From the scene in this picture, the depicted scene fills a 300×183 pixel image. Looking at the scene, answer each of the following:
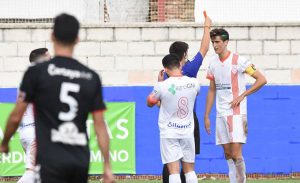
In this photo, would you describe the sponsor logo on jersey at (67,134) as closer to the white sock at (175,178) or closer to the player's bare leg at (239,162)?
the white sock at (175,178)

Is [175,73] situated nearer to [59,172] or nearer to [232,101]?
[232,101]

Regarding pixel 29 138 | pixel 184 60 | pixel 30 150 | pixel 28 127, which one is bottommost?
pixel 30 150

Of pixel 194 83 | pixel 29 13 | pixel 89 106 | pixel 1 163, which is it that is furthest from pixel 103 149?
pixel 29 13

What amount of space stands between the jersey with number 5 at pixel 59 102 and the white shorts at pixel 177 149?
14.4 ft

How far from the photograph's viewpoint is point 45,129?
6.57m

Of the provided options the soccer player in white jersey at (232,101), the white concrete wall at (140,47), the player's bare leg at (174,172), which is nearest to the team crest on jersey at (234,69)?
the soccer player in white jersey at (232,101)

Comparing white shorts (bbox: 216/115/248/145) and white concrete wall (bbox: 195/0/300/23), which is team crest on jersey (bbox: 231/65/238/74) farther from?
white concrete wall (bbox: 195/0/300/23)

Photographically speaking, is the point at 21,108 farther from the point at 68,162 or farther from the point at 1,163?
the point at 1,163

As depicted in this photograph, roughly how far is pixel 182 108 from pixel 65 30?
438 centimetres

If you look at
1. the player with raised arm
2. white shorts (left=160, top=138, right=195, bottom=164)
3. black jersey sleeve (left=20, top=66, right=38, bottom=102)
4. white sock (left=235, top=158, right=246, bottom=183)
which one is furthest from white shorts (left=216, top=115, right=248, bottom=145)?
black jersey sleeve (left=20, top=66, right=38, bottom=102)

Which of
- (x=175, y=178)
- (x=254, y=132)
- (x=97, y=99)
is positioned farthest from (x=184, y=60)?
(x=97, y=99)

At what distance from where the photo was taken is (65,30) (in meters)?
6.61

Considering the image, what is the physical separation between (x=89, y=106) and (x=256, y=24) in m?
9.61

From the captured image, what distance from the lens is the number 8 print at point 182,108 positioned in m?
10.8
